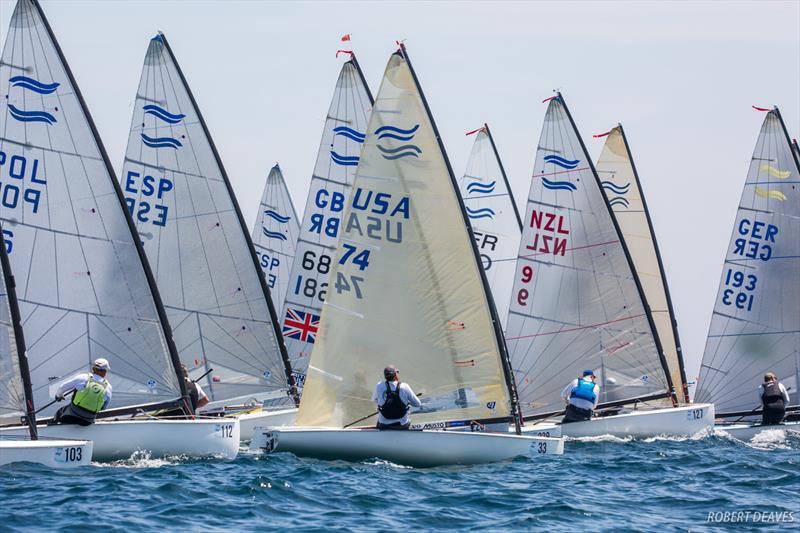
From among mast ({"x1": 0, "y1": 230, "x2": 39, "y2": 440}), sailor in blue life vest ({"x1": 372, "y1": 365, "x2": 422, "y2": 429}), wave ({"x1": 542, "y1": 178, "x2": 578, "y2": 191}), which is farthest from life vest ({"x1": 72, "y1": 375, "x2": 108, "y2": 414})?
wave ({"x1": 542, "y1": 178, "x2": 578, "y2": 191})

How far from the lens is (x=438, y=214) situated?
2100 centimetres

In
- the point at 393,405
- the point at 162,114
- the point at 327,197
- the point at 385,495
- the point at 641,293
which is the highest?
the point at 162,114

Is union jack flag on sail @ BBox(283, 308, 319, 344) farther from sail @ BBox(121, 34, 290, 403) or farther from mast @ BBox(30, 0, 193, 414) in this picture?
mast @ BBox(30, 0, 193, 414)

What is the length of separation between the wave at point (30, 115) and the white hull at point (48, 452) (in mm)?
6146

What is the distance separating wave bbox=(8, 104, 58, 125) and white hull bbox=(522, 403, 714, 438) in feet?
37.2

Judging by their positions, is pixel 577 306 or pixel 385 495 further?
pixel 577 306

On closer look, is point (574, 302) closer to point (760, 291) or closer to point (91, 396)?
point (760, 291)

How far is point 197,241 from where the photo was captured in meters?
27.7

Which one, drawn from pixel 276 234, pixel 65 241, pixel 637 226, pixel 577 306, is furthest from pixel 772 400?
pixel 276 234

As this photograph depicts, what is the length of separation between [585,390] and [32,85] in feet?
38.3

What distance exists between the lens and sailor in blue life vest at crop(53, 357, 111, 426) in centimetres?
1941

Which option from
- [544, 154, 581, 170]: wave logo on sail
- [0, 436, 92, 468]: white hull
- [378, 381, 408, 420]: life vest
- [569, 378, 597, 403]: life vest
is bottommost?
[0, 436, 92, 468]: white hull

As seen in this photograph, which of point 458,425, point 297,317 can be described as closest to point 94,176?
point 458,425

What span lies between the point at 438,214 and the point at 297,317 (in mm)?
10569
